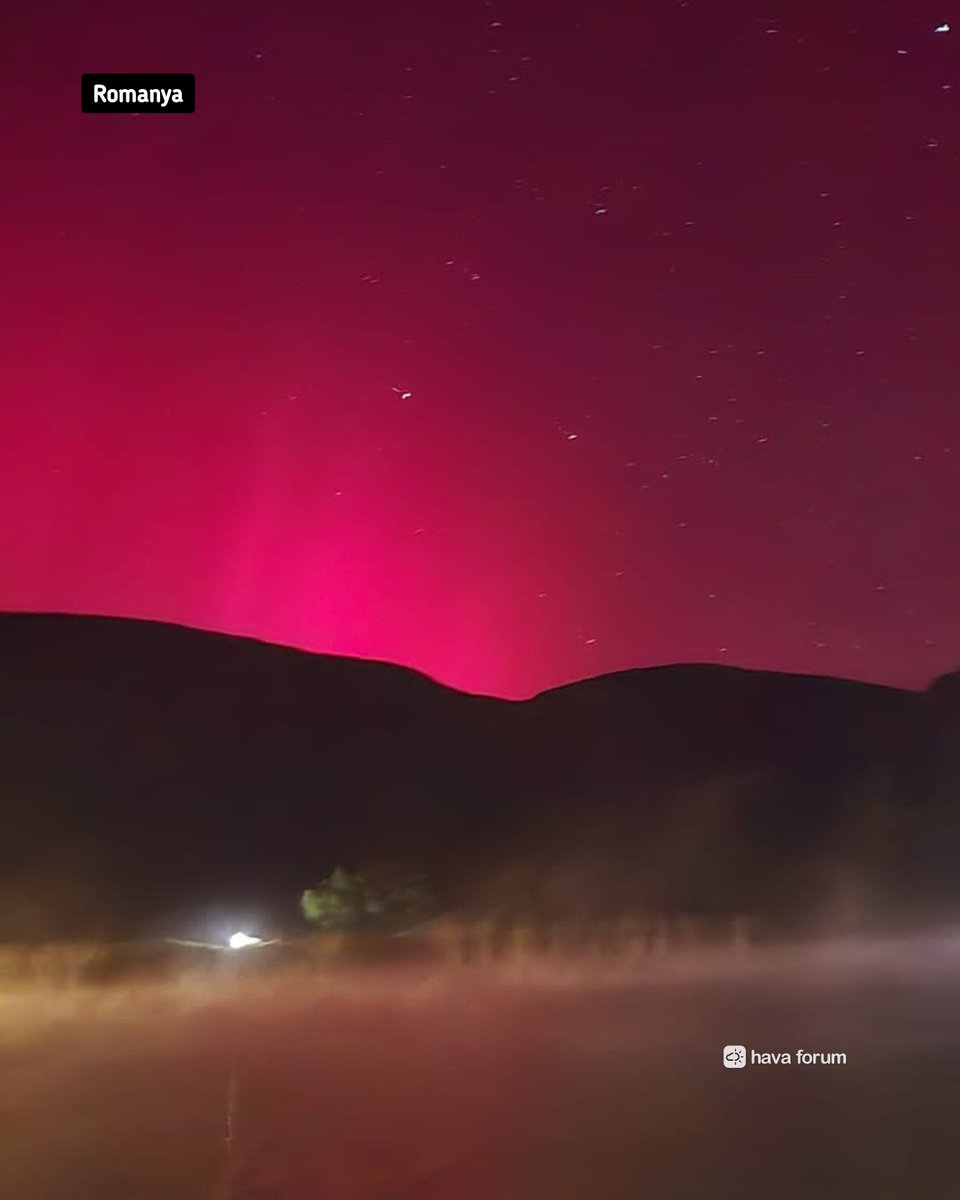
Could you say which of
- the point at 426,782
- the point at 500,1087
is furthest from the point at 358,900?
the point at 500,1087

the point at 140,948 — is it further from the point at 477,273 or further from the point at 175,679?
the point at 477,273

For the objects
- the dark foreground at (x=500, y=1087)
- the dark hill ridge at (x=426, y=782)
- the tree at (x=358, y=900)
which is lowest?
the dark foreground at (x=500, y=1087)

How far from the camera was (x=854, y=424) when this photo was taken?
125 cm

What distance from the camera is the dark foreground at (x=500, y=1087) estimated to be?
3.70ft

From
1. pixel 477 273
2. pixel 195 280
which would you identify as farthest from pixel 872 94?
pixel 195 280

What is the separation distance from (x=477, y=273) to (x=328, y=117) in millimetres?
241

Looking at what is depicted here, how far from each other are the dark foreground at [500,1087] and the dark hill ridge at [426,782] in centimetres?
10

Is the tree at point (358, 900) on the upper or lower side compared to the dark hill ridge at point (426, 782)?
lower

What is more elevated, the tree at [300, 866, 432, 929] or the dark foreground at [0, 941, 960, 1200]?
the tree at [300, 866, 432, 929]

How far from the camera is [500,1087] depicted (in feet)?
3.78

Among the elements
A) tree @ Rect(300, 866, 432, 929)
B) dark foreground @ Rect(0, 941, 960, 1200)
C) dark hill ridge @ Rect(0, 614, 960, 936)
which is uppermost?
dark hill ridge @ Rect(0, 614, 960, 936)

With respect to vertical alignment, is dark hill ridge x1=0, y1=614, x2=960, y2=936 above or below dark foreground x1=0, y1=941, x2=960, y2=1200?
above

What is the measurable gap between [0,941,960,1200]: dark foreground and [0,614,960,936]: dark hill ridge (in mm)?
96

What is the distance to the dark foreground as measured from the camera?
3.70ft
